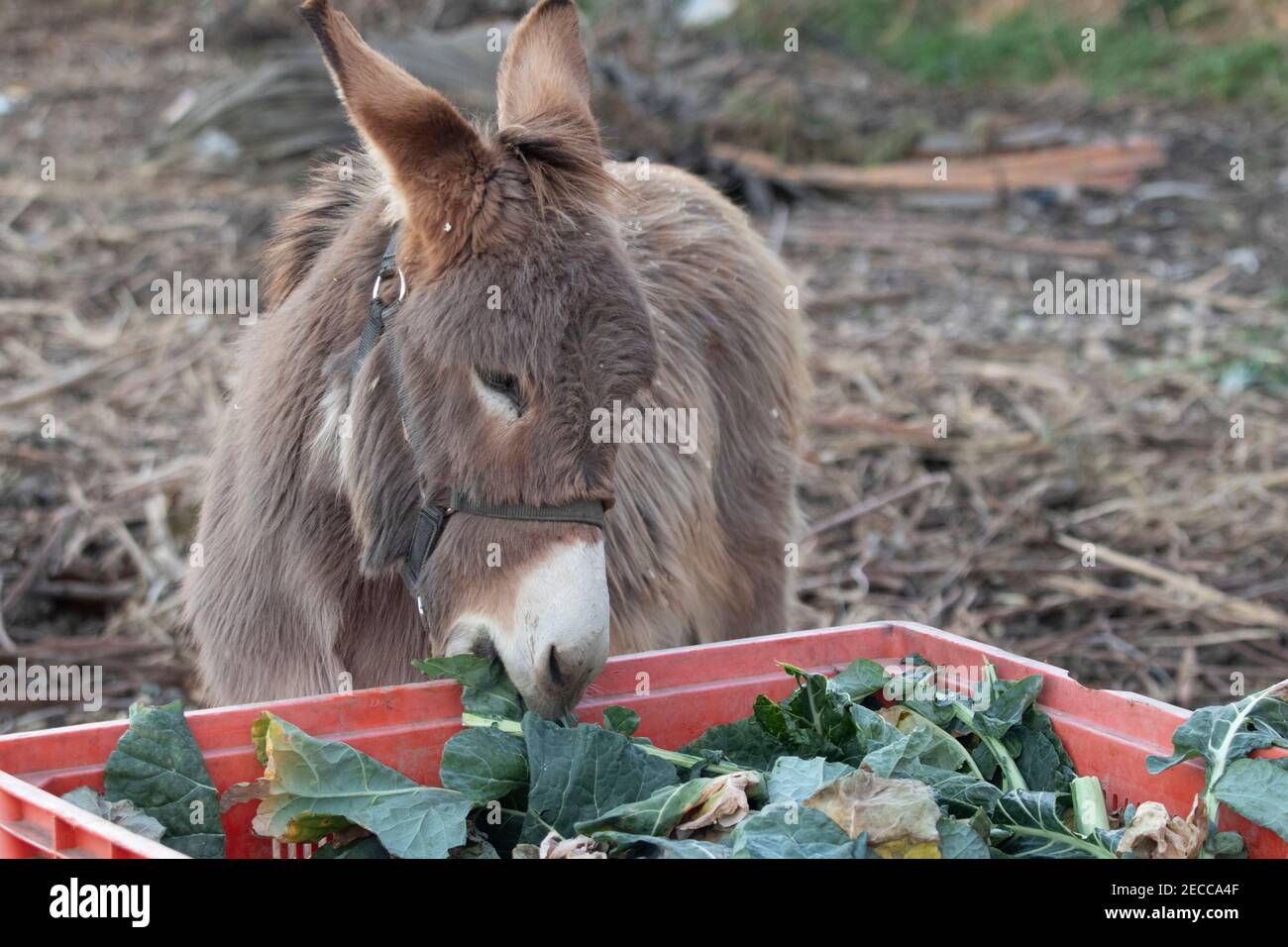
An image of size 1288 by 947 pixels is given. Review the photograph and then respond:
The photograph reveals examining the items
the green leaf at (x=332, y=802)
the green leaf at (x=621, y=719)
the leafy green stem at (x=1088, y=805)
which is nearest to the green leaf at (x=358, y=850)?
the green leaf at (x=332, y=802)

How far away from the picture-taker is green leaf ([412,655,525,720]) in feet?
9.81

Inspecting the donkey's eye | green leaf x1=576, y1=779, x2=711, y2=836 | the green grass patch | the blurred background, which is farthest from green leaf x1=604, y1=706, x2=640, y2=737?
the green grass patch

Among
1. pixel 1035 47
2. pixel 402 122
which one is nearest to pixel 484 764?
pixel 402 122

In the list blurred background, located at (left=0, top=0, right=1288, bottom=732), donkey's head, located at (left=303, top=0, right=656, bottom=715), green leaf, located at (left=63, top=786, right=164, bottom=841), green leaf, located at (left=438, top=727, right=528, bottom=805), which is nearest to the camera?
green leaf, located at (left=63, top=786, right=164, bottom=841)

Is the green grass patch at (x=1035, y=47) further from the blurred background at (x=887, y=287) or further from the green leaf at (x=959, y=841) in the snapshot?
the green leaf at (x=959, y=841)

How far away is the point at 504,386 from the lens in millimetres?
2977

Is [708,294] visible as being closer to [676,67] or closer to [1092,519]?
[1092,519]

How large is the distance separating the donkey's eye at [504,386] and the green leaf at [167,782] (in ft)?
3.05

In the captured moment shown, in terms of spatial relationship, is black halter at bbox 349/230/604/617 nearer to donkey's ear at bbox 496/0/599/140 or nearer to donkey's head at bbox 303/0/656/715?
donkey's head at bbox 303/0/656/715

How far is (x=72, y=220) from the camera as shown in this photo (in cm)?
1032

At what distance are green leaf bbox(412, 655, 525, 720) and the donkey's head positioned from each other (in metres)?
0.06
